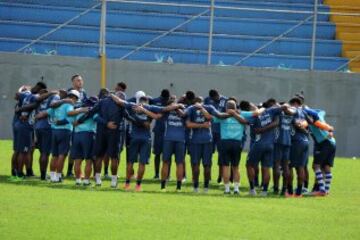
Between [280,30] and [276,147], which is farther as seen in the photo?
[280,30]

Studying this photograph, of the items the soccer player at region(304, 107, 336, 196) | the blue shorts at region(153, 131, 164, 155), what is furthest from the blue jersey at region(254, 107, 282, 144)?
the blue shorts at region(153, 131, 164, 155)

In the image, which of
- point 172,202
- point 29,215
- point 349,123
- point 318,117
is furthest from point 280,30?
point 29,215

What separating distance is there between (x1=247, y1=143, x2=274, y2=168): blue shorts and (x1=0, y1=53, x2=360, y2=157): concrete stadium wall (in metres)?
11.5

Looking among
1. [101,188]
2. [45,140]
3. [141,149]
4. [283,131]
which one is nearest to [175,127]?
[141,149]

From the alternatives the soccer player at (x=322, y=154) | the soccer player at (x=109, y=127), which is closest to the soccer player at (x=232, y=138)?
the soccer player at (x=322, y=154)

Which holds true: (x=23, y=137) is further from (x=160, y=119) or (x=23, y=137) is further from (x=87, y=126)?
(x=160, y=119)

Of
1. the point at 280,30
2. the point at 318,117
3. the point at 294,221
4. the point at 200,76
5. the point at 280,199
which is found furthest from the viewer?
the point at 280,30

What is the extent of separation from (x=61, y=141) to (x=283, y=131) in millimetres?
4268

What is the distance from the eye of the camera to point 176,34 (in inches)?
1421

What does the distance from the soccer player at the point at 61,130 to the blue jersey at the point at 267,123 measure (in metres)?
3.56

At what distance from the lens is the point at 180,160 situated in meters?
23.0

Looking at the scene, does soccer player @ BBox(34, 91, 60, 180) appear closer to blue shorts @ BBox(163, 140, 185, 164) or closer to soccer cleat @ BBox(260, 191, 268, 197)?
blue shorts @ BBox(163, 140, 185, 164)

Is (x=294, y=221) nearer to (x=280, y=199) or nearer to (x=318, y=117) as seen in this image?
(x=280, y=199)

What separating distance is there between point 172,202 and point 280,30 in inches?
689
